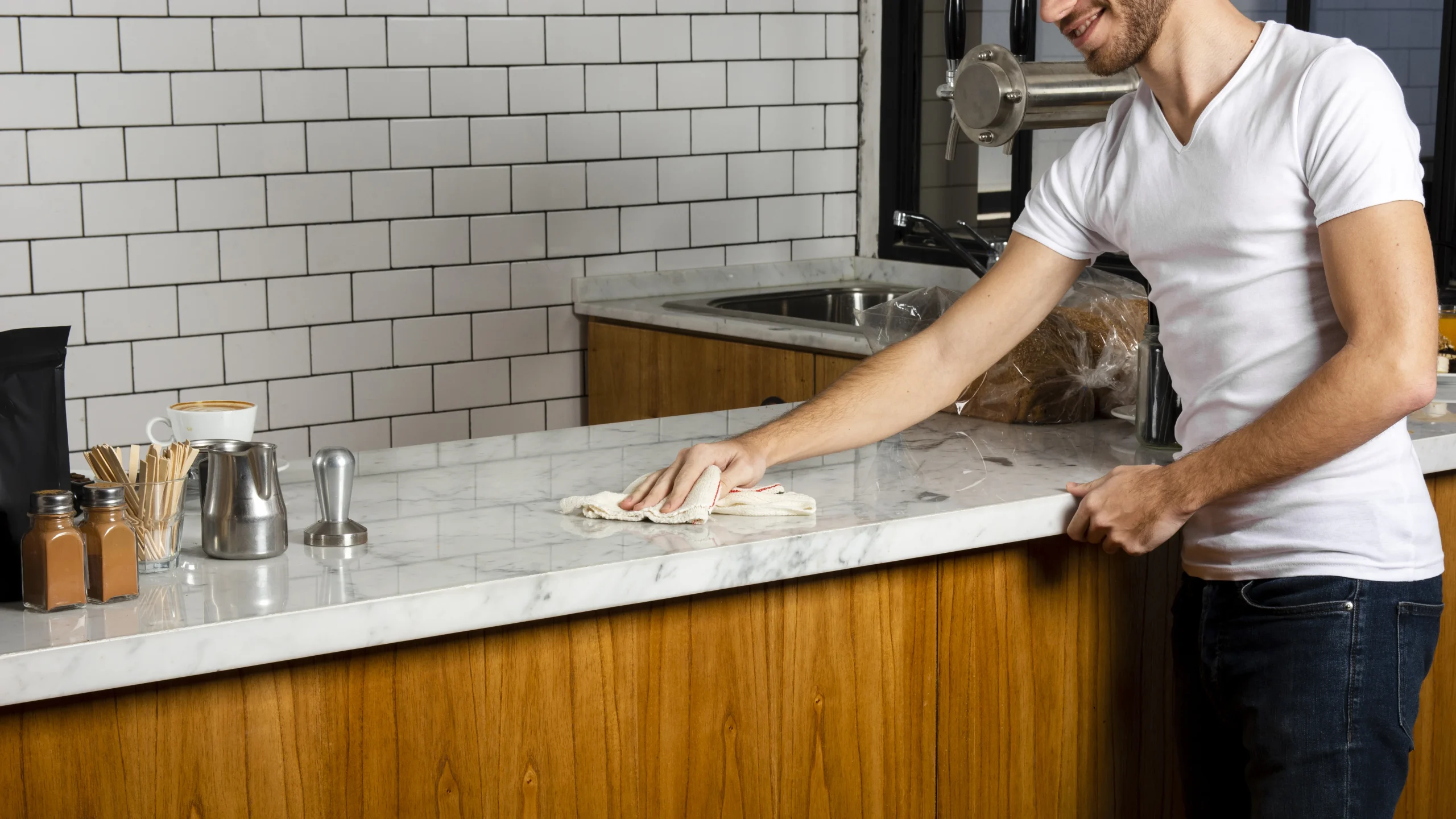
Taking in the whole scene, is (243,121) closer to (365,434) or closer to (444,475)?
(365,434)

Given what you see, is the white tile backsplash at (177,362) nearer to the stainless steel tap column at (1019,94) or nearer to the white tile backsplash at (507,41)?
the white tile backsplash at (507,41)

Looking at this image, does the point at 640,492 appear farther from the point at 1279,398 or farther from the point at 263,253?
the point at 263,253

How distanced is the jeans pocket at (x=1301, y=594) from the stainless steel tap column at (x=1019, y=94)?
828 mm

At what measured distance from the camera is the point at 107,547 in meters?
1.31

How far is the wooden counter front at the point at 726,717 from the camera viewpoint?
1.33 metres

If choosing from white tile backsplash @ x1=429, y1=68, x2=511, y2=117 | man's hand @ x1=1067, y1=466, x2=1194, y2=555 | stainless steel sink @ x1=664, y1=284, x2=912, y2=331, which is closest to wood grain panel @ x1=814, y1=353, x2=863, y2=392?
stainless steel sink @ x1=664, y1=284, x2=912, y2=331

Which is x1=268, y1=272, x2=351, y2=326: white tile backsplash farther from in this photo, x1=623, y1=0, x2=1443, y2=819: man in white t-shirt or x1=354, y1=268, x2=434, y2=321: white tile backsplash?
x1=623, y1=0, x2=1443, y2=819: man in white t-shirt

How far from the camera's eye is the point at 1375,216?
147cm

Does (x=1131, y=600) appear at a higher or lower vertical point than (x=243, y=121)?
lower

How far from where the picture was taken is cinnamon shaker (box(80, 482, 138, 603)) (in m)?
1.31

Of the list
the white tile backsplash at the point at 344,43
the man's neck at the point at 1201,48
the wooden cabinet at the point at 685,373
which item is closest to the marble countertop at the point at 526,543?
the man's neck at the point at 1201,48

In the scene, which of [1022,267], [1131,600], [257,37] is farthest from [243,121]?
[1131,600]

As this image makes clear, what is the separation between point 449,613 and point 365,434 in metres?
2.21

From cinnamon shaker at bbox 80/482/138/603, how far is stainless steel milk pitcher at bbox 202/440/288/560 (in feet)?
0.43
